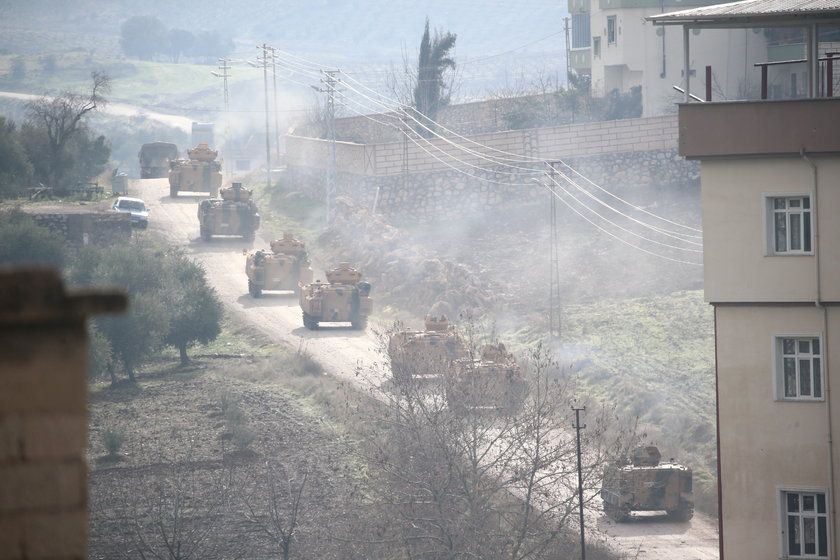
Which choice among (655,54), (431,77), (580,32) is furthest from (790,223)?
(580,32)

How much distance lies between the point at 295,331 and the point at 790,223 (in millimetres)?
22295

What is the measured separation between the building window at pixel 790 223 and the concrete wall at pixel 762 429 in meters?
0.77

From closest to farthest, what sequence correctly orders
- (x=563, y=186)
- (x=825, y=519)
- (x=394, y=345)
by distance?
(x=825, y=519) < (x=394, y=345) < (x=563, y=186)

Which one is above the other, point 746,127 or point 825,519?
point 746,127

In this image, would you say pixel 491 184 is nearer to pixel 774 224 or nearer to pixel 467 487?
pixel 467 487

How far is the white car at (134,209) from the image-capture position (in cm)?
4906

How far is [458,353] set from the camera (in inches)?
1201

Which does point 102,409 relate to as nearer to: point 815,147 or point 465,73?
point 815,147

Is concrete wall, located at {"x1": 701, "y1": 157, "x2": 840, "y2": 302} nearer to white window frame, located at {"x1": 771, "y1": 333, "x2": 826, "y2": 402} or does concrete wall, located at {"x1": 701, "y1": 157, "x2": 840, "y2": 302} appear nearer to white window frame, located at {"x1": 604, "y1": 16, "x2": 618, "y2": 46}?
white window frame, located at {"x1": 771, "y1": 333, "x2": 826, "y2": 402}

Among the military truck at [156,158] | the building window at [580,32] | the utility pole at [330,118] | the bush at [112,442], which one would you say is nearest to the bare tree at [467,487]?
the bush at [112,442]

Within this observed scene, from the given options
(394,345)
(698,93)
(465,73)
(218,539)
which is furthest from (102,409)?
(465,73)

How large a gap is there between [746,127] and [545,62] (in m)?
186

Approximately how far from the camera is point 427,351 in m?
29.7

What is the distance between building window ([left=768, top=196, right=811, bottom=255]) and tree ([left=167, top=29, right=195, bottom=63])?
17463 centimetres
